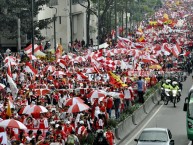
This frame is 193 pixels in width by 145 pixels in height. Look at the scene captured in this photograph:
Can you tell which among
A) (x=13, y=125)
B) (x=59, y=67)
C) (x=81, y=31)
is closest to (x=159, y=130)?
(x=13, y=125)

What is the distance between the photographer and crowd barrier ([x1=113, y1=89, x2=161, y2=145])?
1277 inches

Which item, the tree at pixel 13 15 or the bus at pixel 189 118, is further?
the tree at pixel 13 15

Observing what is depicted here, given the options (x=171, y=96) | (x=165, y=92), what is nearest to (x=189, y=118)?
(x=171, y=96)

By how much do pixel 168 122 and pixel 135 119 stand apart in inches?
66.5

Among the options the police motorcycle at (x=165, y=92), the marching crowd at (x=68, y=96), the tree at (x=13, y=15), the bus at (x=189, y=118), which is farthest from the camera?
the tree at (x=13, y=15)

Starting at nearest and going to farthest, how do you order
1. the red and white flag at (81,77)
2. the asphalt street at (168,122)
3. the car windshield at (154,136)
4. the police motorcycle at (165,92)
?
the car windshield at (154,136), the asphalt street at (168,122), the red and white flag at (81,77), the police motorcycle at (165,92)

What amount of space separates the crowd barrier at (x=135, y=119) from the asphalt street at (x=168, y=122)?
0.21 meters

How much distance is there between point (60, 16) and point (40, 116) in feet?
201

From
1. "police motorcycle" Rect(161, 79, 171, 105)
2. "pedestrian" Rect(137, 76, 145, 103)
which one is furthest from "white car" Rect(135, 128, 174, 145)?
"police motorcycle" Rect(161, 79, 171, 105)

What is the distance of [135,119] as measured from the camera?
37.7 meters

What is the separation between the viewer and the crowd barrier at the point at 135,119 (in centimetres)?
3244

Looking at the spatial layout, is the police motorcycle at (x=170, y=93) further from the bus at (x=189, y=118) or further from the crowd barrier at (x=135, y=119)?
the bus at (x=189, y=118)

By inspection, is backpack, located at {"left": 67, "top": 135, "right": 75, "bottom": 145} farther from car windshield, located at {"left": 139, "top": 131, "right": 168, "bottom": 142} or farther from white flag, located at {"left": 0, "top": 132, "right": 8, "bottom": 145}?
car windshield, located at {"left": 139, "top": 131, "right": 168, "bottom": 142}

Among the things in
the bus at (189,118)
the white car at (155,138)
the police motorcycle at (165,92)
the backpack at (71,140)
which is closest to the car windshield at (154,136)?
the white car at (155,138)
